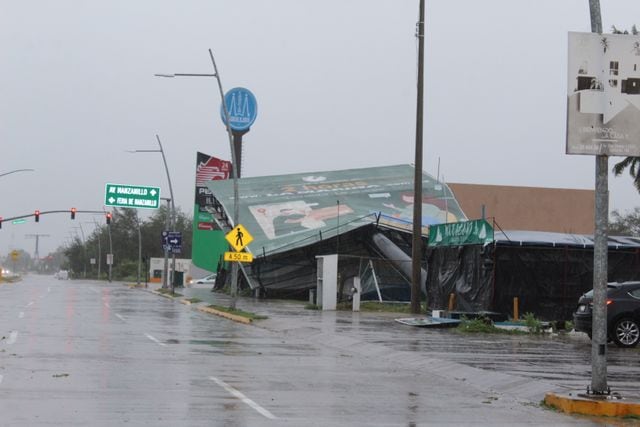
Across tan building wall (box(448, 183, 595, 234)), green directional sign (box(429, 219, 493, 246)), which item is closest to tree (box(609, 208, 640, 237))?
tan building wall (box(448, 183, 595, 234))

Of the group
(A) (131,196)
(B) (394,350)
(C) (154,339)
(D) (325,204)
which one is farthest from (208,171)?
(B) (394,350)

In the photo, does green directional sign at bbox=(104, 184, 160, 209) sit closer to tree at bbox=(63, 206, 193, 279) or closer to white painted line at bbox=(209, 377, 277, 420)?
white painted line at bbox=(209, 377, 277, 420)

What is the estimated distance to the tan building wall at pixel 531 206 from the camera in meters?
64.7

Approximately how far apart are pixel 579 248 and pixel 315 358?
14.4 meters

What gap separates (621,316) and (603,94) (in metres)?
11.0

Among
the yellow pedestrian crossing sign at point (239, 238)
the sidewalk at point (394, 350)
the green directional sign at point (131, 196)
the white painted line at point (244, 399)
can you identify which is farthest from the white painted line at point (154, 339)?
the green directional sign at point (131, 196)

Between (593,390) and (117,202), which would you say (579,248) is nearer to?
(593,390)

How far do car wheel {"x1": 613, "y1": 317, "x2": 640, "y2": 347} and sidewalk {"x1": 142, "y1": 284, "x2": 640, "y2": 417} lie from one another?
201 inches

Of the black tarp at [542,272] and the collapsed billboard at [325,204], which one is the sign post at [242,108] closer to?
the collapsed billboard at [325,204]

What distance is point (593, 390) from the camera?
12570 mm

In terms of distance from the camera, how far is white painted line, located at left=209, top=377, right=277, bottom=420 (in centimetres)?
1102

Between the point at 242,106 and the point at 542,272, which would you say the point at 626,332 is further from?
the point at 242,106

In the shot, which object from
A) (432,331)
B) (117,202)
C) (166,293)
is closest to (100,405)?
(432,331)

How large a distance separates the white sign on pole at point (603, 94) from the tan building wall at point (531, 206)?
51762 mm
